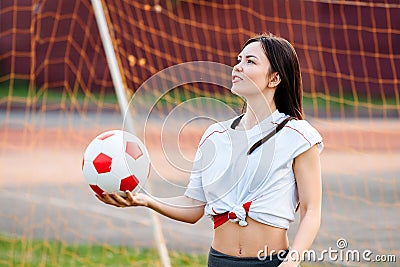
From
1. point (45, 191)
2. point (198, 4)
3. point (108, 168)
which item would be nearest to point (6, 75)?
point (198, 4)

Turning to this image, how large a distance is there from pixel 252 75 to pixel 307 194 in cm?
44

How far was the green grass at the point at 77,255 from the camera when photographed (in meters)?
5.93

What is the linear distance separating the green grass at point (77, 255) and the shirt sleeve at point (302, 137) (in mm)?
2705

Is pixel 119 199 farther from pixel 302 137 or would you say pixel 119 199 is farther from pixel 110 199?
pixel 302 137

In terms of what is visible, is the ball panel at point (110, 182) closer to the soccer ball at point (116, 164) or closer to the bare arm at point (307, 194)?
the soccer ball at point (116, 164)

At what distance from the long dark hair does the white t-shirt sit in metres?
0.05

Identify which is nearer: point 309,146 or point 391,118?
point 309,146

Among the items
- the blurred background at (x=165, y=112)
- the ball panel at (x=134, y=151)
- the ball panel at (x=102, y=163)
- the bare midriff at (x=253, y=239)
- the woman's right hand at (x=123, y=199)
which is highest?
the ball panel at (x=134, y=151)

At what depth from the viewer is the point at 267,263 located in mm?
3031

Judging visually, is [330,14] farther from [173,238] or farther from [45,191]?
[173,238]

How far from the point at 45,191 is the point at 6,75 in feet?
36.5

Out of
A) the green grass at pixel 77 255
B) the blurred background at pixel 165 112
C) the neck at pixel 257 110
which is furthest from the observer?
the blurred background at pixel 165 112

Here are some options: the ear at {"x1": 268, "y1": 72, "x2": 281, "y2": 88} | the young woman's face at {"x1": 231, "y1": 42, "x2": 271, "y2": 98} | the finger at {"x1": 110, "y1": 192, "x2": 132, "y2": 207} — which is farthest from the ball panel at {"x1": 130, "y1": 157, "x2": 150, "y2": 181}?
the ear at {"x1": 268, "y1": 72, "x2": 281, "y2": 88}

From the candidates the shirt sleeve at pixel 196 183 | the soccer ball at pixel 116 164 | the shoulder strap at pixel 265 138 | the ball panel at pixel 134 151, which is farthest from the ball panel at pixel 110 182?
the shoulder strap at pixel 265 138
